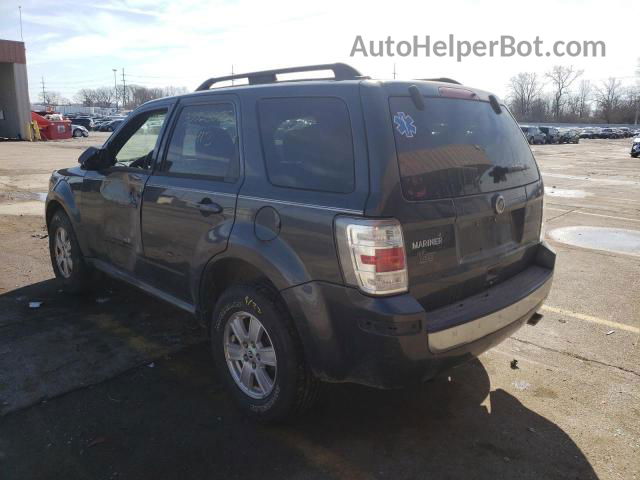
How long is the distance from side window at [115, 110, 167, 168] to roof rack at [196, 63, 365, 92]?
Result: 0.45 metres

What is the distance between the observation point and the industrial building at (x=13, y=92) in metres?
34.8

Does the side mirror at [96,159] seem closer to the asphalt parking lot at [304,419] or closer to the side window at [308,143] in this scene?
the asphalt parking lot at [304,419]

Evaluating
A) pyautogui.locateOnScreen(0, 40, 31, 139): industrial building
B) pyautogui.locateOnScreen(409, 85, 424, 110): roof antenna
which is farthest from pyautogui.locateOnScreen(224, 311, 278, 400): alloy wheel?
pyautogui.locateOnScreen(0, 40, 31, 139): industrial building

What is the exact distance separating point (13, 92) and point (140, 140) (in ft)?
125

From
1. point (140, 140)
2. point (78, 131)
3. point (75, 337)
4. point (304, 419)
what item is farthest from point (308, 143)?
point (78, 131)

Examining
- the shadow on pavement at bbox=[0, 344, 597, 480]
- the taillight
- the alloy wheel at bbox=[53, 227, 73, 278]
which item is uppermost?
the taillight

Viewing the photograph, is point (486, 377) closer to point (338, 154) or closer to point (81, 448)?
point (338, 154)

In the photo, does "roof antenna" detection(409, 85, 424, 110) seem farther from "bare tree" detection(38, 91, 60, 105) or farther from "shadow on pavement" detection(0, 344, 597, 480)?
"bare tree" detection(38, 91, 60, 105)

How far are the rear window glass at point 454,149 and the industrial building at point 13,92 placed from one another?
129ft

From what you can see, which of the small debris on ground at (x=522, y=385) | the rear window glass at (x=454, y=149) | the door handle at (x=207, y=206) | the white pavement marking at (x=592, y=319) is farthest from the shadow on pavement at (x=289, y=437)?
the white pavement marking at (x=592, y=319)

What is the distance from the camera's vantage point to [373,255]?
2502mm

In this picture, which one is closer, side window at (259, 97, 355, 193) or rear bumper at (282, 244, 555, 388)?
rear bumper at (282, 244, 555, 388)

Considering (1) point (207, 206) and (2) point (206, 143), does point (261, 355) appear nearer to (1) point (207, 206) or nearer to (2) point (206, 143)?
(1) point (207, 206)

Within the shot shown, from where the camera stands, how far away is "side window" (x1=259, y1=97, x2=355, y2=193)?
270 centimetres
